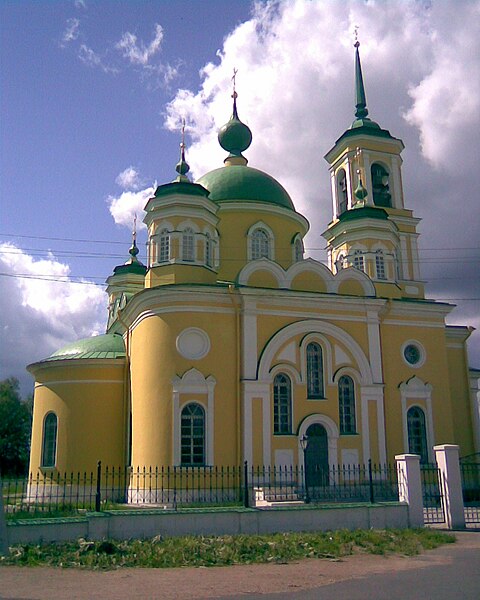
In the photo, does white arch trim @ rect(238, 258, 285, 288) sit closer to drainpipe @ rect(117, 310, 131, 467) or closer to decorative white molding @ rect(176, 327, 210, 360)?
decorative white molding @ rect(176, 327, 210, 360)

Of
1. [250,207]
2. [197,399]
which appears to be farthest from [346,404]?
[250,207]

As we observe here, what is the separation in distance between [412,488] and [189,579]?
6197 millimetres

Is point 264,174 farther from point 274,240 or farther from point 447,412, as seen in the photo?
point 447,412

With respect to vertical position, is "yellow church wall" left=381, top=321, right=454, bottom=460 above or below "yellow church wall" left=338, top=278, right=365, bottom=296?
below

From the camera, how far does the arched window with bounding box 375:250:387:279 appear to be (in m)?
22.6

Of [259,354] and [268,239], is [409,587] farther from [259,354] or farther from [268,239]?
[268,239]

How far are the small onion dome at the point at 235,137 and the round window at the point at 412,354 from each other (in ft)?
36.6

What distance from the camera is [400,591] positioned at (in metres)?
7.41

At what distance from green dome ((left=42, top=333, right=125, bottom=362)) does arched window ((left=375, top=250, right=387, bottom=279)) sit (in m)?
10.00

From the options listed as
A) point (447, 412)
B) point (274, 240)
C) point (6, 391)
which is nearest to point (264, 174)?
point (274, 240)

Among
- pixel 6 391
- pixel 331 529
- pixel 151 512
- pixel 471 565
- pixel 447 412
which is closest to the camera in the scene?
pixel 471 565

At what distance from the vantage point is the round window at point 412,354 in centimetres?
2104

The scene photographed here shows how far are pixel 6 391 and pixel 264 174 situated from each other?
98.9ft

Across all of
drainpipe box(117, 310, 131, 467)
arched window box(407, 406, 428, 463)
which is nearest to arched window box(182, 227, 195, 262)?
drainpipe box(117, 310, 131, 467)
